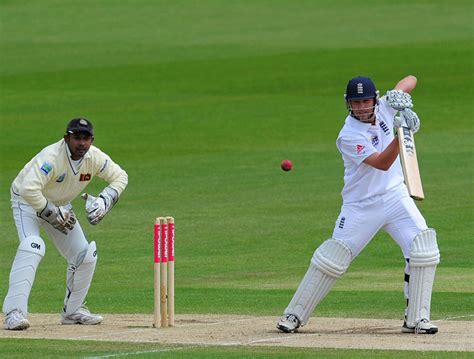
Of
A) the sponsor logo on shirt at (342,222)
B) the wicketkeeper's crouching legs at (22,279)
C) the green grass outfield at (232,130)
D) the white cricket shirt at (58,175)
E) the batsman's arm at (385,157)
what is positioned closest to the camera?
the batsman's arm at (385,157)

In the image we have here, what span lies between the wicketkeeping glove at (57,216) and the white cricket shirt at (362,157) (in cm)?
244

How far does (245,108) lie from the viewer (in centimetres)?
3581

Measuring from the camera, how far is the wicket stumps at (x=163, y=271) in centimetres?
1220

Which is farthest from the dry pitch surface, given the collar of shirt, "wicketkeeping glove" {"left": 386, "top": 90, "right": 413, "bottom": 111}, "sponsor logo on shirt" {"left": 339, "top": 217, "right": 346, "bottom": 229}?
"wicketkeeping glove" {"left": 386, "top": 90, "right": 413, "bottom": 111}

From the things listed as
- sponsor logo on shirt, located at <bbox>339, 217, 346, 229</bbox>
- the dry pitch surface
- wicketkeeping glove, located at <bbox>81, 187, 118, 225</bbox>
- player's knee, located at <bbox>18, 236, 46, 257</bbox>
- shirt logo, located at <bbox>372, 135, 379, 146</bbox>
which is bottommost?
the dry pitch surface

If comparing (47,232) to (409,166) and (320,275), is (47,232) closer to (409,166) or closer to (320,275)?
(320,275)

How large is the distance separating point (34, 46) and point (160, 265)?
119ft

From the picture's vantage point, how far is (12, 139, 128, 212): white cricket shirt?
12438 millimetres

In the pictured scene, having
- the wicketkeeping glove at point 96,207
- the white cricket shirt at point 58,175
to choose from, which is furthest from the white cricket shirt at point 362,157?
the white cricket shirt at point 58,175

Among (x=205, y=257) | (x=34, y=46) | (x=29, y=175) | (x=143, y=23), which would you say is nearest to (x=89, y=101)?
(x=34, y=46)

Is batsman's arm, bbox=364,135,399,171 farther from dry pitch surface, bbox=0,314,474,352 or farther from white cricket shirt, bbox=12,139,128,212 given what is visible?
white cricket shirt, bbox=12,139,128,212

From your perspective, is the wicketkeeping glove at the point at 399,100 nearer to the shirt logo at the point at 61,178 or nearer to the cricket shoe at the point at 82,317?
the shirt logo at the point at 61,178

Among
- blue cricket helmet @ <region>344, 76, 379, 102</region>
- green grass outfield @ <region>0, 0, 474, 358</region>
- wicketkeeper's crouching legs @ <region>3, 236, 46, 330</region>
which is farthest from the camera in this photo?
green grass outfield @ <region>0, 0, 474, 358</region>

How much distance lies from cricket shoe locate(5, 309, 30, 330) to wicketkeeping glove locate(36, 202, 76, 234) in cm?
83
